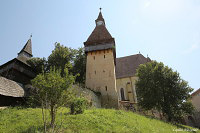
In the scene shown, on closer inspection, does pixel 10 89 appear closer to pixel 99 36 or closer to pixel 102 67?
pixel 102 67

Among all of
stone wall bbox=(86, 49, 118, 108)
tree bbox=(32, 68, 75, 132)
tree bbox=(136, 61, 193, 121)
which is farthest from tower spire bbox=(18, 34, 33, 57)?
tree bbox=(32, 68, 75, 132)

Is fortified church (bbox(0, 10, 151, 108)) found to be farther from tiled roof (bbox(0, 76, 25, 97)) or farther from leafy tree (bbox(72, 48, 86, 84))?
leafy tree (bbox(72, 48, 86, 84))

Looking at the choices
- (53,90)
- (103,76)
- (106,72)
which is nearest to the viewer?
(53,90)

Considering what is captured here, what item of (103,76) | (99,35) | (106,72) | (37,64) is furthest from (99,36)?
(37,64)

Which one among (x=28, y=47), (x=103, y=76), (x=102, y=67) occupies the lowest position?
(x=103, y=76)

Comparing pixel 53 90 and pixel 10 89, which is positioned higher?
pixel 10 89

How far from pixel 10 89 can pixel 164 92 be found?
47.8ft

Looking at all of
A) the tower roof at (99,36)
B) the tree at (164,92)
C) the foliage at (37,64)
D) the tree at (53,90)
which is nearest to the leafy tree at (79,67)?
the tower roof at (99,36)

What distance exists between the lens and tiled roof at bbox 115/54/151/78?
23.9 metres

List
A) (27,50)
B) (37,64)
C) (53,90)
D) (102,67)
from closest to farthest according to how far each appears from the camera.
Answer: (53,90)
(102,67)
(37,64)
(27,50)

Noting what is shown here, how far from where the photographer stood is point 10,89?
11867 mm

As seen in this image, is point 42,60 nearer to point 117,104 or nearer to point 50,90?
point 117,104

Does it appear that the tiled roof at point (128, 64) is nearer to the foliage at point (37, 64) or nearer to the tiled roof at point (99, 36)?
the tiled roof at point (99, 36)

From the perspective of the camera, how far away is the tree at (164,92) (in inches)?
546
